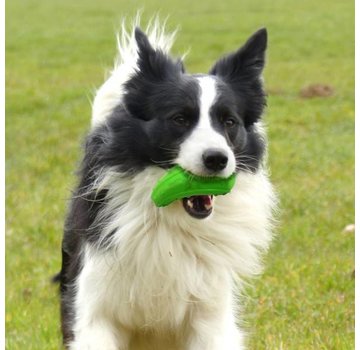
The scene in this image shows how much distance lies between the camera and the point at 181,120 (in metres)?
4.29

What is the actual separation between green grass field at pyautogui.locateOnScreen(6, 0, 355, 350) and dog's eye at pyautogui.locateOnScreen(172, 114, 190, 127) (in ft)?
6.06

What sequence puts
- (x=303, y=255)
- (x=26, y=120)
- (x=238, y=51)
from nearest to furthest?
1. (x=238, y=51)
2. (x=303, y=255)
3. (x=26, y=120)

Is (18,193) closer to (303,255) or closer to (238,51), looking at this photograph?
(303,255)

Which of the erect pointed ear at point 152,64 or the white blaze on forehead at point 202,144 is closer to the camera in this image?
the white blaze on forehead at point 202,144

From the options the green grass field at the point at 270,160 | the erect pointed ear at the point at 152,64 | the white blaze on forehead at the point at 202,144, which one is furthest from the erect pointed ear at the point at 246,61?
the green grass field at the point at 270,160

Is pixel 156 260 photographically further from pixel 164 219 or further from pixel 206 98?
pixel 206 98

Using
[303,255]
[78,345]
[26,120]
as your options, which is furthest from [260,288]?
[26,120]

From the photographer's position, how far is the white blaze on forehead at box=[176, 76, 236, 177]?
407 centimetres

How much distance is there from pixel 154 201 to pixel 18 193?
21.2ft

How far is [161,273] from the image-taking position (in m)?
4.59

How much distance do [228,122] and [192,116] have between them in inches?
8.7

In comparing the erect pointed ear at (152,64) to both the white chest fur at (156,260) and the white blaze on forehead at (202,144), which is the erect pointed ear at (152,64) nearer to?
the white blaze on forehead at (202,144)

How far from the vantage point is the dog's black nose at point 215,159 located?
4027 mm

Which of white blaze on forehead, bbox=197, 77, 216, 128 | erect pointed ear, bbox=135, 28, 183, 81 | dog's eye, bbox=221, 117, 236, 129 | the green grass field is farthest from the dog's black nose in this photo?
the green grass field
